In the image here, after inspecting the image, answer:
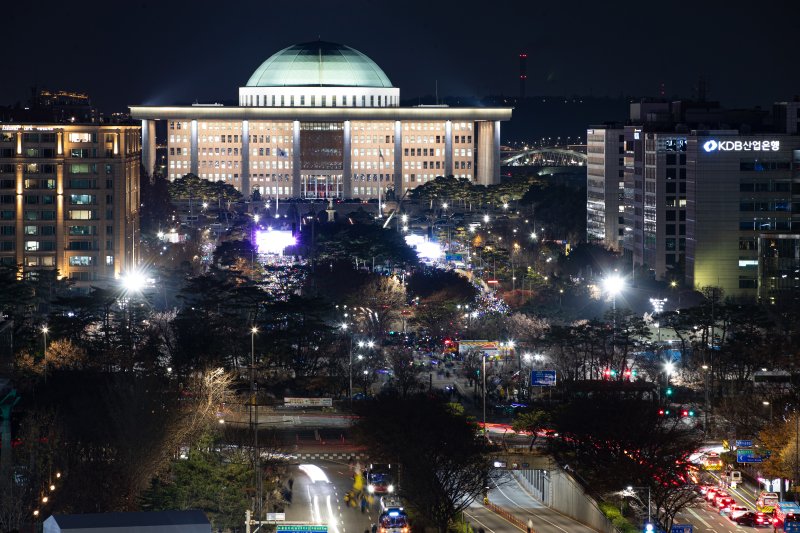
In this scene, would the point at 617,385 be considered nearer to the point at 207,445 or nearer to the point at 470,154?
the point at 207,445

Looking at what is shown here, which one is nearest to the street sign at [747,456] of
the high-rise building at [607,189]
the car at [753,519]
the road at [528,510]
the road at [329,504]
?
the car at [753,519]

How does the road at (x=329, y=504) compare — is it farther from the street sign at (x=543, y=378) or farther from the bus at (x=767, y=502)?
the bus at (x=767, y=502)

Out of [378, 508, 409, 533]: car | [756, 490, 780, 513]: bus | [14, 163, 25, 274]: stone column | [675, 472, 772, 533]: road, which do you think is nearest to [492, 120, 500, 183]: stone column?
[14, 163, 25, 274]: stone column

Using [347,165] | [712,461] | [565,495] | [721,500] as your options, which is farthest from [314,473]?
[347,165]

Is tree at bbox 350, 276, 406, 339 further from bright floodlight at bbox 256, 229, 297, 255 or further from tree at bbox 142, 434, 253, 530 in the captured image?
tree at bbox 142, 434, 253, 530

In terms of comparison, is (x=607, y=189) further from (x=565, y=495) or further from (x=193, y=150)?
(x=565, y=495)

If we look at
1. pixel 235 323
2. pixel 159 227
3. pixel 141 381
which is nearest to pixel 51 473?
pixel 141 381

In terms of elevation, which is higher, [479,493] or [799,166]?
[799,166]
